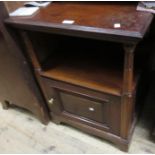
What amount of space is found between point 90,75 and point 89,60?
0.12 m

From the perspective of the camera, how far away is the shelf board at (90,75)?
889 millimetres

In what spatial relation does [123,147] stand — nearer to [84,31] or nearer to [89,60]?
[89,60]

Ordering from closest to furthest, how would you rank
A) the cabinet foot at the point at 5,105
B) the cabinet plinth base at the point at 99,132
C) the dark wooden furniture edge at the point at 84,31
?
the dark wooden furniture edge at the point at 84,31 → the cabinet plinth base at the point at 99,132 → the cabinet foot at the point at 5,105

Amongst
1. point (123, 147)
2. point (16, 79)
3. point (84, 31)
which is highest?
point (84, 31)

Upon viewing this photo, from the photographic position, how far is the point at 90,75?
3.15 ft

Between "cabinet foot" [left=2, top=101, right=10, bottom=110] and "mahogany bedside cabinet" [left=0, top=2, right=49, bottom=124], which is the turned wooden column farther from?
"cabinet foot" [left=2, top=101, right=10, bottom=110]

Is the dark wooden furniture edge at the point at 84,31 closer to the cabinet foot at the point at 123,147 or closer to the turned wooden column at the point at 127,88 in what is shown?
the turned wooden column at the point at 127,88

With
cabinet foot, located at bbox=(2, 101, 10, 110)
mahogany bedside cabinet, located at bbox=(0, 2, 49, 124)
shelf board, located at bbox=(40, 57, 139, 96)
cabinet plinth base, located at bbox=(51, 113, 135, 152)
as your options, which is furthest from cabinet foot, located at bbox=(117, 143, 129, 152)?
cabinet foot, located at bbox=(2, 101, 10, 110)

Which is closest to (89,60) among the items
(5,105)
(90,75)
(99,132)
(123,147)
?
(90,75)

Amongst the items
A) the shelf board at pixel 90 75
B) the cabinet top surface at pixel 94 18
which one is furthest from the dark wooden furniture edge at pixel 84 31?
the shelf board at pixel 90 75

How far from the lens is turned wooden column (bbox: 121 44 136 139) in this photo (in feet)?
2.27

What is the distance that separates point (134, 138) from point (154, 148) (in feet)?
0.40

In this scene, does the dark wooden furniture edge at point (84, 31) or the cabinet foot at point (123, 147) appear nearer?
the dark wooden furniture edge at point (84, 31)

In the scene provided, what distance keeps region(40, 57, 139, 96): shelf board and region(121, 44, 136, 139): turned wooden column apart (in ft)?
0.14
